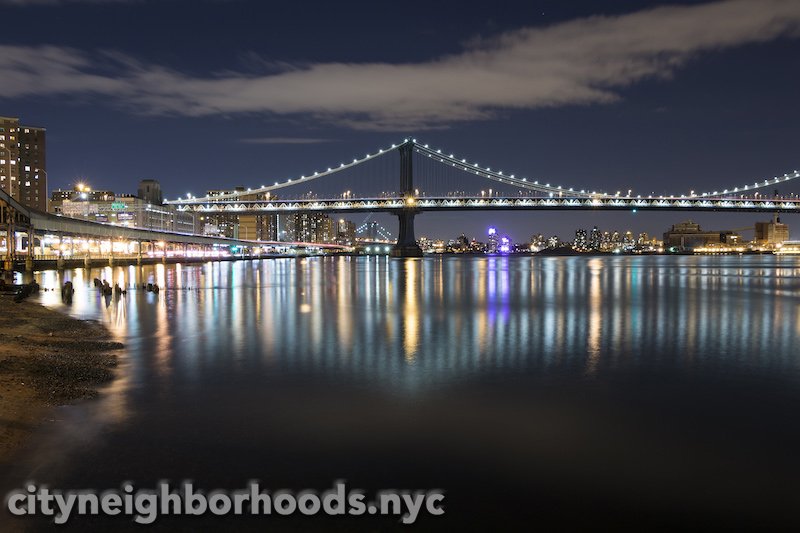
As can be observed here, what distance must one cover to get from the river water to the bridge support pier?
9382 cm

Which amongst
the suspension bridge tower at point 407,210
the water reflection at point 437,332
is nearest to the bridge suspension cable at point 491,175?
the suspension bridge tower at point 407,210

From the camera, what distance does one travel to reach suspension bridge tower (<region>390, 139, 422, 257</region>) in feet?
367

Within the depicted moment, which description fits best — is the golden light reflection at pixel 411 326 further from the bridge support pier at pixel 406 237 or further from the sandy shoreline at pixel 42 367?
the bridge support pier at pixel 406 237

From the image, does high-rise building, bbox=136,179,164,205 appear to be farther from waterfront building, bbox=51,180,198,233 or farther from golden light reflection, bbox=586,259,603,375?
golden light reflection, bbox=586,259,603,375

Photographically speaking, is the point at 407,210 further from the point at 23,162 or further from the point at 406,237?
the point at 23,162

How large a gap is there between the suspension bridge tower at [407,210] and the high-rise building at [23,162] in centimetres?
7225

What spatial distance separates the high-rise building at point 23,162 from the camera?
12188 centimetres

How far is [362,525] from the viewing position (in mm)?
5844

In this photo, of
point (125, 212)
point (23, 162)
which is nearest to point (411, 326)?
point (125, 212)

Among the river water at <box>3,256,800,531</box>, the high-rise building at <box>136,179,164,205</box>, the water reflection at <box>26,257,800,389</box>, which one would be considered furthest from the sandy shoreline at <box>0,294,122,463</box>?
the high-rise building at <box>136,179,164,205</box>

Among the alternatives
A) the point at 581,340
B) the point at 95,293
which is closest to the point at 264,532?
the point at 581,340

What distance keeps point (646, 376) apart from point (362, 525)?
874cm

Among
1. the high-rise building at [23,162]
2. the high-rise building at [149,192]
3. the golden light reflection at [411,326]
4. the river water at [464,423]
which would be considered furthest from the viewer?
the high-rise building at [149,192]

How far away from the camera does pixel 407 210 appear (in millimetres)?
111000
